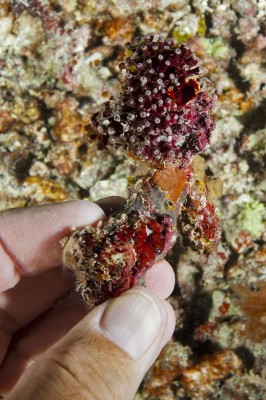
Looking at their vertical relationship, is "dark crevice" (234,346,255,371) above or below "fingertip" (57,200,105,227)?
below

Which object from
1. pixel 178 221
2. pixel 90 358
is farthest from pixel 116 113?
pixel 90 358

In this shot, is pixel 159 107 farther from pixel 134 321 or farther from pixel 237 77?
pixel 237 77

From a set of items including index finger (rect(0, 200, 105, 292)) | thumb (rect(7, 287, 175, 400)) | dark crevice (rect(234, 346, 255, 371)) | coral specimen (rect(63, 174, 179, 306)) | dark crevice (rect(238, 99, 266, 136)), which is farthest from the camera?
dark crevice (rect(238, 99, 266, 136))

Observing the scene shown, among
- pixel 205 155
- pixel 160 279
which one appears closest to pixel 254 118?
pixel 205 155

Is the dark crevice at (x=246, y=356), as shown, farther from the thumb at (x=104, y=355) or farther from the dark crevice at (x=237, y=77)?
the dark crevice at (x=237, y=77)

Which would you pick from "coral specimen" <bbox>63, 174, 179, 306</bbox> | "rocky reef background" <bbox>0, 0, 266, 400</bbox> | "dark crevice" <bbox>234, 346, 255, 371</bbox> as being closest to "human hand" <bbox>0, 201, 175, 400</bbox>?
"coral specimen" <bbox>63, 174, 179, 306</bbox>

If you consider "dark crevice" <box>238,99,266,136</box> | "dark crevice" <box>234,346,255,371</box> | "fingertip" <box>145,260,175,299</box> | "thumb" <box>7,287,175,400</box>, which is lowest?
"dark crevice" <box>234,346,255,371</box>

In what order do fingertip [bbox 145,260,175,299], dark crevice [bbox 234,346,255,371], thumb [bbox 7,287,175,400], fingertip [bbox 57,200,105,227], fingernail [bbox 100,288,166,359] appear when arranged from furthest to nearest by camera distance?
dark crevice [bbox 234,346,255,371], fingertip [bbox 145,260,175,299], fingertip [bbox 57,200,105,227], fingernail [bbox 100,288,166,359], thumb [bbox 7,287,175,400]

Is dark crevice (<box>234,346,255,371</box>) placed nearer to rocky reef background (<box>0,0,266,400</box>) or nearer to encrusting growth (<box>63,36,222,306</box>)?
rocky reef background (<box>0,0,266,400</box>)
